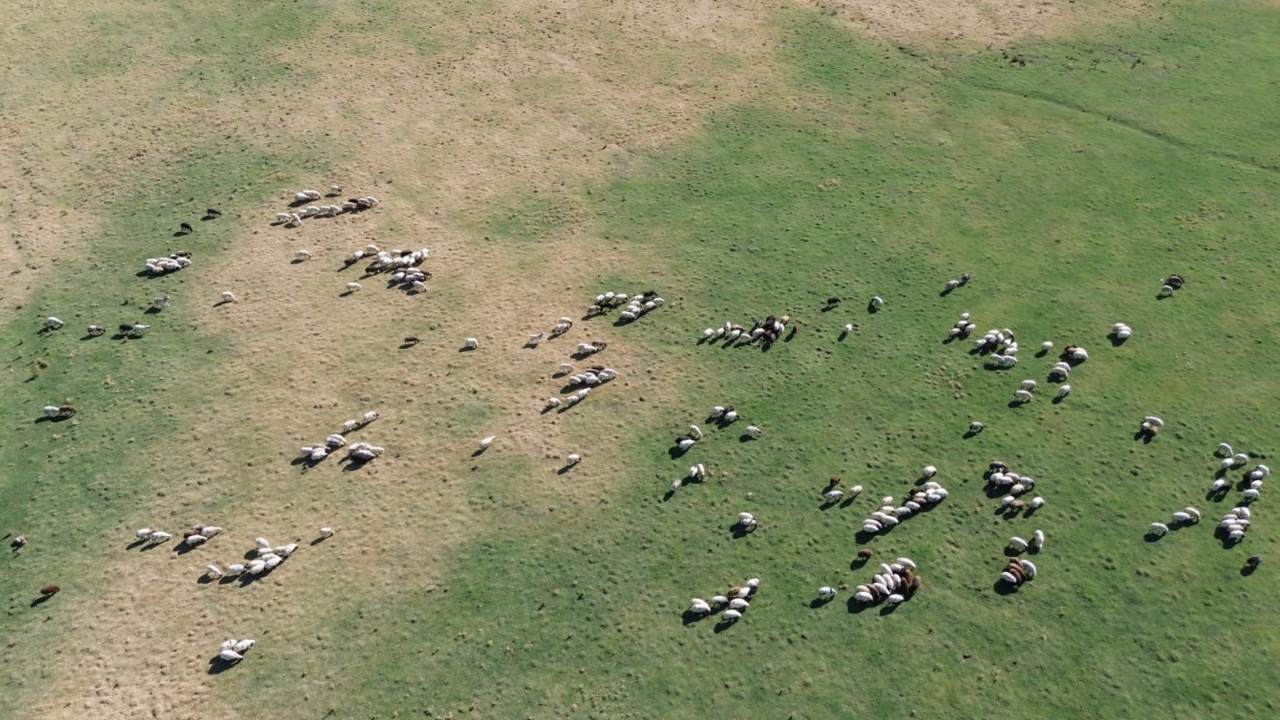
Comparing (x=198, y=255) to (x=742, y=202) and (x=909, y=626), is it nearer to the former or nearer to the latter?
(x=742, y=202)

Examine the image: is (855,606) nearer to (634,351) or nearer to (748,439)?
(748,439)

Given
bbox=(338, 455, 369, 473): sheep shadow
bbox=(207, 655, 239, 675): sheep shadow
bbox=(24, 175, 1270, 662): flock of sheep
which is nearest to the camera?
bbox=(207, 655, 239, 675): sheep shadow

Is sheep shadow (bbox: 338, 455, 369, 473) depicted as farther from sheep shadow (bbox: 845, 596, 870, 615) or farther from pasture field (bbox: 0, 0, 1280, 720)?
sheep shadow (bbox: 845, 596, 870, 615)

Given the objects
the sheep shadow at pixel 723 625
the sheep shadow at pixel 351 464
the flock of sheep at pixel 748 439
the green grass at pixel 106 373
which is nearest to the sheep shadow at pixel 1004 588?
the flock of sheep at pixel 748 439

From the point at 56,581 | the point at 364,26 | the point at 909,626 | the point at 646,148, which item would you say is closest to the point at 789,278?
the point at 646,148

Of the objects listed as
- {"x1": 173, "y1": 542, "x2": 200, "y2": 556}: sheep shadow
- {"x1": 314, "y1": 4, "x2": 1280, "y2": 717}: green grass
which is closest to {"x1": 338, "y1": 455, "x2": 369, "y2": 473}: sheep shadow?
{"x1": 173, "y1": 542, "x2": 200, "y2": 556}: sheep shadow

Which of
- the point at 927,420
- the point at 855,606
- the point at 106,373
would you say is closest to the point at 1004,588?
the point at 855,606

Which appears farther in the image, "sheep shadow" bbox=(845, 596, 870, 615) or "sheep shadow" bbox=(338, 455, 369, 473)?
"sheep shadow" bbox=(338, 455, 369, 473)
